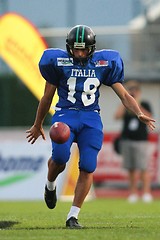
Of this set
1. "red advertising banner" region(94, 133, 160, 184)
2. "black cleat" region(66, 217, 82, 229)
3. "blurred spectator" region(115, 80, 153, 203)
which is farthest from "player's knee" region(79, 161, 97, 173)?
"red advertising banner" region(94, 133, 160, 184)

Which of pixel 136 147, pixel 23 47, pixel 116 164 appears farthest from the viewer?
pixel 116 164

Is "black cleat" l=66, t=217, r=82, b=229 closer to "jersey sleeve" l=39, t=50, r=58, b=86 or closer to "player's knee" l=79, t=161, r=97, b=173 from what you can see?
"player's knee" l=79, t=161, r=97, b=173

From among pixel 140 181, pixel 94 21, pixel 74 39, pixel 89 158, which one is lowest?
pixel 140 181

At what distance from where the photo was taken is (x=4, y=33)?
14797 mm

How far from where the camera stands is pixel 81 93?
7.46 metres

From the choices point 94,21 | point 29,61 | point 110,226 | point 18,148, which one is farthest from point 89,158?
point 94,21

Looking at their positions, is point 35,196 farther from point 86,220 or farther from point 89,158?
point 89,158

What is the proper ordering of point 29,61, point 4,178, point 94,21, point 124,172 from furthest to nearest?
point 94,21 → point 124,172 → point 4,178 → point 29,61

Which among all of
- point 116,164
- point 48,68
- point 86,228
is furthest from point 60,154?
point 116,164

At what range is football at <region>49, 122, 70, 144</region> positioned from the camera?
281 inches

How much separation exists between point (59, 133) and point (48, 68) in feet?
2.22

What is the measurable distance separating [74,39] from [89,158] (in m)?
0.97

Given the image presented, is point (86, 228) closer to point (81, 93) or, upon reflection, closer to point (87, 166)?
point (87, 166)

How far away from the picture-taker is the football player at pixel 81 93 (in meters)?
7.34
